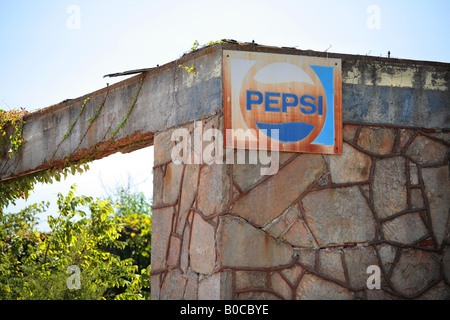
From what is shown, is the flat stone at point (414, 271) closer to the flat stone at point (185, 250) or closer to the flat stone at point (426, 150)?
the flat stone at point (426, 150)

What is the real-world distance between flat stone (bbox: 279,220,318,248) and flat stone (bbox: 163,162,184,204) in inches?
46.9

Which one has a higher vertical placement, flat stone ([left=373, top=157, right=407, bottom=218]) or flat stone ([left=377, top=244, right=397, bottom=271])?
flat stone ([left=373, top=157, right=407, bottom=218])

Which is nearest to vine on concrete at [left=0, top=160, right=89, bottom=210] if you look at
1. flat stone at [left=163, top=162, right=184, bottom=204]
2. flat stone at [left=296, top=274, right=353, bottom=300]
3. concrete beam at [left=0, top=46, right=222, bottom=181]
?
concrete beam at [left=0, top=46, right=222, bottom=181]

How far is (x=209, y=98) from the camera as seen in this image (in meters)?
6.06

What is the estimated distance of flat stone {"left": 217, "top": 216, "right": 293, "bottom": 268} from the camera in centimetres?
564

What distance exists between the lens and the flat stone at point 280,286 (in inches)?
224

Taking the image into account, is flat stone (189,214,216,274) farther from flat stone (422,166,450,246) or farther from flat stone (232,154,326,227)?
flat stone (422,166,450,246)

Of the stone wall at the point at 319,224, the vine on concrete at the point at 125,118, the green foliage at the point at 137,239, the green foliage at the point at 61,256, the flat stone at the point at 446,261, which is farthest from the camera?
the green foliage at the point at 137,239

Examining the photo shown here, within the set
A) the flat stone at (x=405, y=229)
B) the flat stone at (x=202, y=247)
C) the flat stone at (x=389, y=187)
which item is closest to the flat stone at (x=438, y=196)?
the flat stone at (x=405, y=229)

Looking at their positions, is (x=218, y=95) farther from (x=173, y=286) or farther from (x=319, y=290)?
(x=319, y=290)

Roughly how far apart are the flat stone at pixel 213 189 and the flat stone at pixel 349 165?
99cm

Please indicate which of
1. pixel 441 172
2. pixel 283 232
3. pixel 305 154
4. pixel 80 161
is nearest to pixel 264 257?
pixel 283 232

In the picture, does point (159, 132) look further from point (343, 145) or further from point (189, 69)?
Answer: point (343, 145)

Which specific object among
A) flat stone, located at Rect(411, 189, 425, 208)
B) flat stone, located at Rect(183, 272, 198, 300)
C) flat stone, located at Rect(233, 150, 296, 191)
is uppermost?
flat stone, located at Rect(233, 150, 296, 191)
